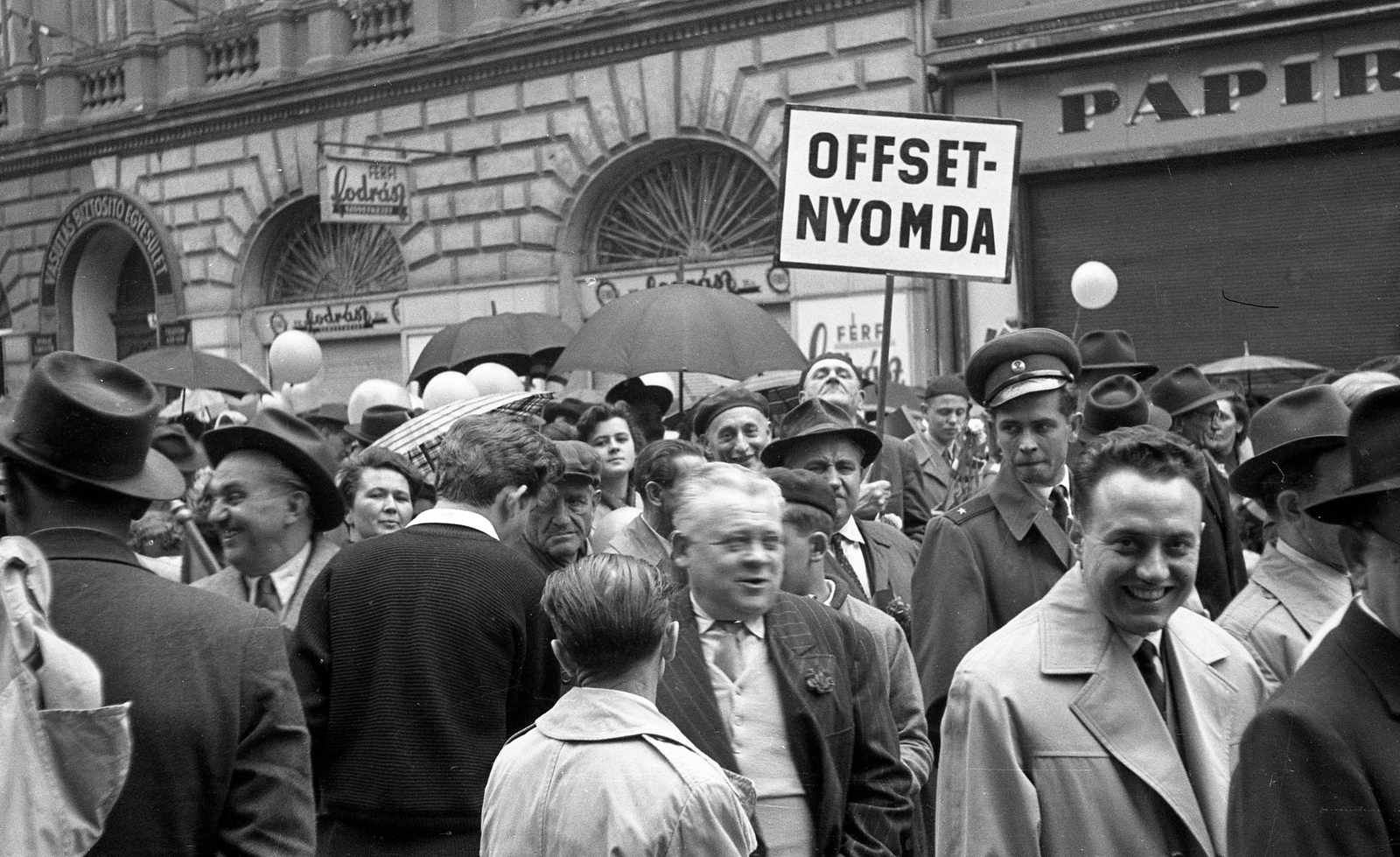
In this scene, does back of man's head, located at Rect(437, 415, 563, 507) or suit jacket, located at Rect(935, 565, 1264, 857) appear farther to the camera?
back of man's head, located at Rect(437, 415, 563, 507)

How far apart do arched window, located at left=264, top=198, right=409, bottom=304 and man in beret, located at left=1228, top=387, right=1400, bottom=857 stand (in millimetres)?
19026

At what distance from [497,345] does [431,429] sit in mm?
6239

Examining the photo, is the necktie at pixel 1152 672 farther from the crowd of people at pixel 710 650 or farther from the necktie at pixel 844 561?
the necktie at pixel 844 561

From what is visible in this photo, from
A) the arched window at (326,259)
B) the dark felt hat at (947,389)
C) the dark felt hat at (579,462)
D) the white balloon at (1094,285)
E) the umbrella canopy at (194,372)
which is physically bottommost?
the dark felt hat at (579,462)

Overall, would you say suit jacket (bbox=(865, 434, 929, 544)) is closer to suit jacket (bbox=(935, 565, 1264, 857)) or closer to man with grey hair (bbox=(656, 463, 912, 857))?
man with grey hair (bbox=(656, 463, 912, 857))

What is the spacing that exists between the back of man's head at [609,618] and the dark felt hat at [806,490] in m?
1.52

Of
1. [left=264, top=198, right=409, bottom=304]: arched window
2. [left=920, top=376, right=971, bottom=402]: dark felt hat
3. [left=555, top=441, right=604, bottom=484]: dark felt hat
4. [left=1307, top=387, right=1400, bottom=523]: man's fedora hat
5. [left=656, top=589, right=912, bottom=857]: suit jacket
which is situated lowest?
Answer: [left=656, top=589, right=912, bottom=857]: suit jacket

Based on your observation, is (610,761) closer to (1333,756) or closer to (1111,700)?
(1111,700)

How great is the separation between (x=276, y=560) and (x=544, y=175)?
1485 centimetres

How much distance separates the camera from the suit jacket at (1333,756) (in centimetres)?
218

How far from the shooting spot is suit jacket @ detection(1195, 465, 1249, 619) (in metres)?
5.72

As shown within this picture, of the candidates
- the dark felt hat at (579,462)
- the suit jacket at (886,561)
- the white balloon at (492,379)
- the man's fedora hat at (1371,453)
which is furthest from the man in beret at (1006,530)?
the white balloon at (492,379)

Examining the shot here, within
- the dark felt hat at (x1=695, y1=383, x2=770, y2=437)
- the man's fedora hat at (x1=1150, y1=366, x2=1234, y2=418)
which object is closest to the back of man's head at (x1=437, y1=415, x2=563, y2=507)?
the dark felt hat at (x1=695, y1=383, x2=770, y2=437)

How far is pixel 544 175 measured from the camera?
19250 millimetres
